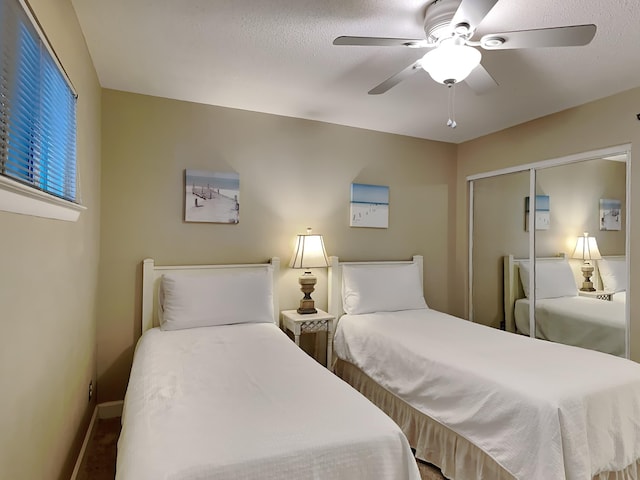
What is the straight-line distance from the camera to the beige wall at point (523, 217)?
267cm

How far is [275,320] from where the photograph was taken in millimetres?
3000

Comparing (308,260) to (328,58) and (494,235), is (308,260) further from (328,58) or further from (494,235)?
(494,235)

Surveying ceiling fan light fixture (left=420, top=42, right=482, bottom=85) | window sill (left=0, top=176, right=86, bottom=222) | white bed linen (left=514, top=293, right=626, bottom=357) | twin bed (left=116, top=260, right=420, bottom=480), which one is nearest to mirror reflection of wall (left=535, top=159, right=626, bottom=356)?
white bed linen (left=514, top=293, right=626, bottom=357)

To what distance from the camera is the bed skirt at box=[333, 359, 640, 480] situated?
1758mm

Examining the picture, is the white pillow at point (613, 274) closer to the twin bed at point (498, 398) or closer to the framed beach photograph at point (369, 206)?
the twin bed at point (498, 398)

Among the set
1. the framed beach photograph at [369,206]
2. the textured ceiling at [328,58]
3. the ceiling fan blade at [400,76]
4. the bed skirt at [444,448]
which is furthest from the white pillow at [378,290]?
the ceiling fan blade at [400,76]

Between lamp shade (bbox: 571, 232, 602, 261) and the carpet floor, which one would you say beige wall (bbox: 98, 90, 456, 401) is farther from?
lamp shade (bbox: 571, 232, 602, 261)

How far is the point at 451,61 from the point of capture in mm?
1560

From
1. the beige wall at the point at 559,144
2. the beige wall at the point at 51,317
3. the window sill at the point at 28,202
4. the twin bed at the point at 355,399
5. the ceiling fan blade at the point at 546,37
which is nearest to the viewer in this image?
the window sill at the point at 28,202

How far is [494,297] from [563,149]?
4.72 feet

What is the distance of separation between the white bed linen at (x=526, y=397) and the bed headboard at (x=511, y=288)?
39.7 inches

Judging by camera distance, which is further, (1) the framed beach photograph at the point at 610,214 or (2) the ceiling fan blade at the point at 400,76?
(1) the framed beach photograph at the point at 610,214

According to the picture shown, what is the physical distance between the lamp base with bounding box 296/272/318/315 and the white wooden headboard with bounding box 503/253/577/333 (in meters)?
1.80

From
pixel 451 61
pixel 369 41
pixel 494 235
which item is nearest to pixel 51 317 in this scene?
pixel 369 41
